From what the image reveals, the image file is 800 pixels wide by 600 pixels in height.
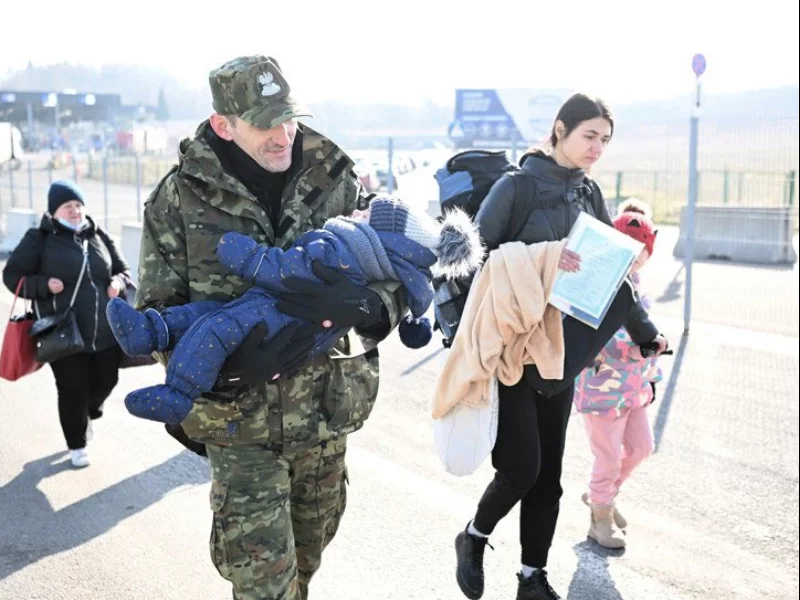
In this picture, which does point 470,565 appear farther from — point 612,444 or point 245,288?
point 245,288

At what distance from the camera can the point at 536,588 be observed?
3.75 metres

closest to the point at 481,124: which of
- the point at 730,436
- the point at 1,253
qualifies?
the point at 1,253

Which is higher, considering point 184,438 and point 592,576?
point 184,438

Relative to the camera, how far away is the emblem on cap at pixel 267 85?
2748 millimetres

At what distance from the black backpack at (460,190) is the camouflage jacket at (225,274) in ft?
3.49

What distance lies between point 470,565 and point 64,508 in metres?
2.46

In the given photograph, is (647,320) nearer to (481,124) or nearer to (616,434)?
(616,434)

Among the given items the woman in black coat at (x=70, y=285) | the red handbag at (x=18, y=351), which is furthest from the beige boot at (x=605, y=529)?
the red handbag at (x=18, y=351)

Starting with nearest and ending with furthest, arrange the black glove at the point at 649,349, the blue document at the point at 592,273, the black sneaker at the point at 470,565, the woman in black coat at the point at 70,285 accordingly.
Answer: the blue document at the point at 592,273 < the black sneaker at the point at 470,565 < the black glove at the point at 649,349 < the woman in black coat at the point at 70,285

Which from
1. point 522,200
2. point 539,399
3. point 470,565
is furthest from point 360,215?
point 470,565

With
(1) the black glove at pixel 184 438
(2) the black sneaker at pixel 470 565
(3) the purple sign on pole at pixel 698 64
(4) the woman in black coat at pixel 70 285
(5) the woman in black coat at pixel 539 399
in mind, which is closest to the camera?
(1) the black glove at pixel 184 438

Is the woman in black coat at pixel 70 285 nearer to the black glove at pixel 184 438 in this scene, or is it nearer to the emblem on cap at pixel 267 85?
the black glove at pixel 184 438

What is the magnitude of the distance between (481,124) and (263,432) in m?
38.2

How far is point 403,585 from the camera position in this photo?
412cm
